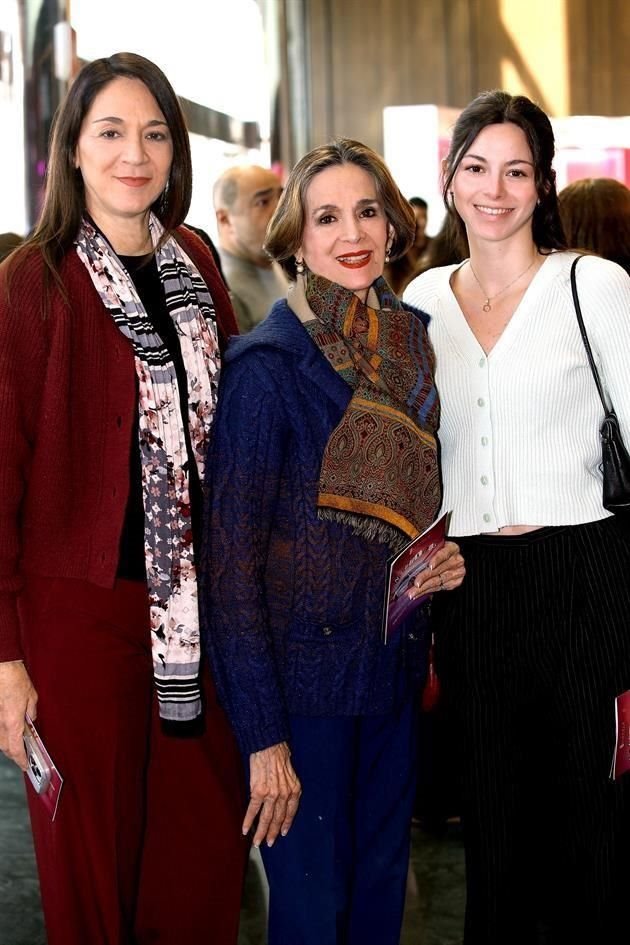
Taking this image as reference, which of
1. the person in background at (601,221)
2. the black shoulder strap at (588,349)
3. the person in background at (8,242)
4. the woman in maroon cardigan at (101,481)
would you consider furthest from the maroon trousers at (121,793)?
the person in background at (601,221)

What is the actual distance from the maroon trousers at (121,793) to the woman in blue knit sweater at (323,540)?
0.57 feet

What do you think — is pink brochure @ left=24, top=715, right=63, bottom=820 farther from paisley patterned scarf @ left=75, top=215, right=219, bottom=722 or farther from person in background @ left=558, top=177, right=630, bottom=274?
person in background @ left=558, top=177, right=630, bottom=274

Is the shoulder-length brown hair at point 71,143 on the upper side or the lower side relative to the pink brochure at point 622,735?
upper

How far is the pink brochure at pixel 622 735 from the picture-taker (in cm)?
219

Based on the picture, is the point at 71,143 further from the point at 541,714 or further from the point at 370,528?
the point at 541,714

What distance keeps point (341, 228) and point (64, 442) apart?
1.96ft

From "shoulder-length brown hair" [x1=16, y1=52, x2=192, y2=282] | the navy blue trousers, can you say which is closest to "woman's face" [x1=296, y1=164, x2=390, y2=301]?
"shoulder-length brown hair" [x1=16, y1=52, x2=192, y2=282]

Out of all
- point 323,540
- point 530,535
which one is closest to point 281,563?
point 323,540

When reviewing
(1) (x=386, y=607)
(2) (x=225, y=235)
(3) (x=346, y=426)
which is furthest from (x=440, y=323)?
(2) (x=225, y=235)

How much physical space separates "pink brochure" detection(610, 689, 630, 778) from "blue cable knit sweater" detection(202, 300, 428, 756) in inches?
16.6

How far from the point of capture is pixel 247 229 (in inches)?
191

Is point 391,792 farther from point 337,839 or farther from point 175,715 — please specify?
point 175,715

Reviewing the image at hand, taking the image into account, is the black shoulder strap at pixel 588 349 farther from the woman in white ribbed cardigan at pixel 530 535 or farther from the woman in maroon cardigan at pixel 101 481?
the woman in maroon cardigan at pixel 101 481

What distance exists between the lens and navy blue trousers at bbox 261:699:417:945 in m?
2.13
